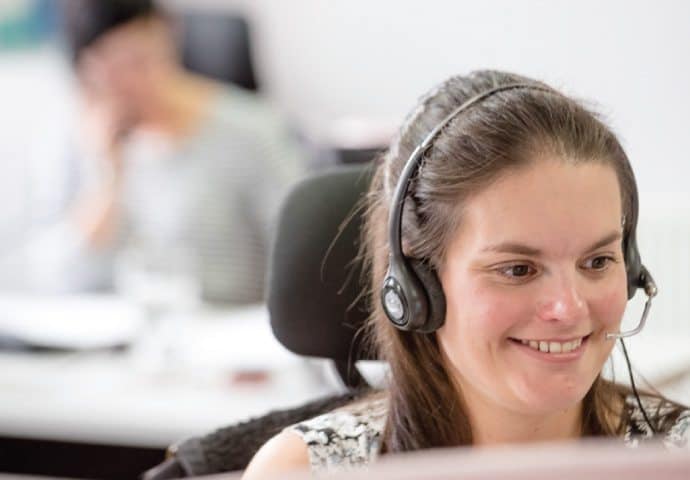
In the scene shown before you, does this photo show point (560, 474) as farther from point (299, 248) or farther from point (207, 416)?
point (207, 416)

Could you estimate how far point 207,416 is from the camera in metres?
1.92

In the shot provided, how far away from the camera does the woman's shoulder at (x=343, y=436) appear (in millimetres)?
1175

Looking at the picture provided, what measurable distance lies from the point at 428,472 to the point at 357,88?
2720 millimetres

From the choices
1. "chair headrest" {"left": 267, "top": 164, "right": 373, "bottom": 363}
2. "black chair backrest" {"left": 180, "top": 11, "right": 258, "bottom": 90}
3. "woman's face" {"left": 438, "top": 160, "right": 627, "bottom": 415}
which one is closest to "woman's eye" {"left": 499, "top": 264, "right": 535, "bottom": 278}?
"woman's face" {"left": 438, "top": 160, "right": 627, "bottom": 415}

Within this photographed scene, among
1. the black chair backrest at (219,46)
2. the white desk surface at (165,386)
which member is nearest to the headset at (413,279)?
the white desk surface at (165,386)

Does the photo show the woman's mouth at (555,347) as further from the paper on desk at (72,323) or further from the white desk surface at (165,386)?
the paper on desk at (72,323)

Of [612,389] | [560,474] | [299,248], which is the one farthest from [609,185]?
[560,474]

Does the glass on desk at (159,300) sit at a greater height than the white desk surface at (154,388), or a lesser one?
greater

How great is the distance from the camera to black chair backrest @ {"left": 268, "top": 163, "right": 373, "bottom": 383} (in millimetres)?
1262

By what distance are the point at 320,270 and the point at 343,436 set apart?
0.18m

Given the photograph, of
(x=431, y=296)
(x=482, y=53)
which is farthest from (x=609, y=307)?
(x=482, y=53)

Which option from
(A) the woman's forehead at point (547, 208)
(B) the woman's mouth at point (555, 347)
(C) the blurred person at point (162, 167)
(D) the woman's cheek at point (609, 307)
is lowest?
(B) the woman's mouth at point (555, 347)

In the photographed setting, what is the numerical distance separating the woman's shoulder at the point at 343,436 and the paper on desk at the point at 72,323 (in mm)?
992

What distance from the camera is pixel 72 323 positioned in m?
2.18
